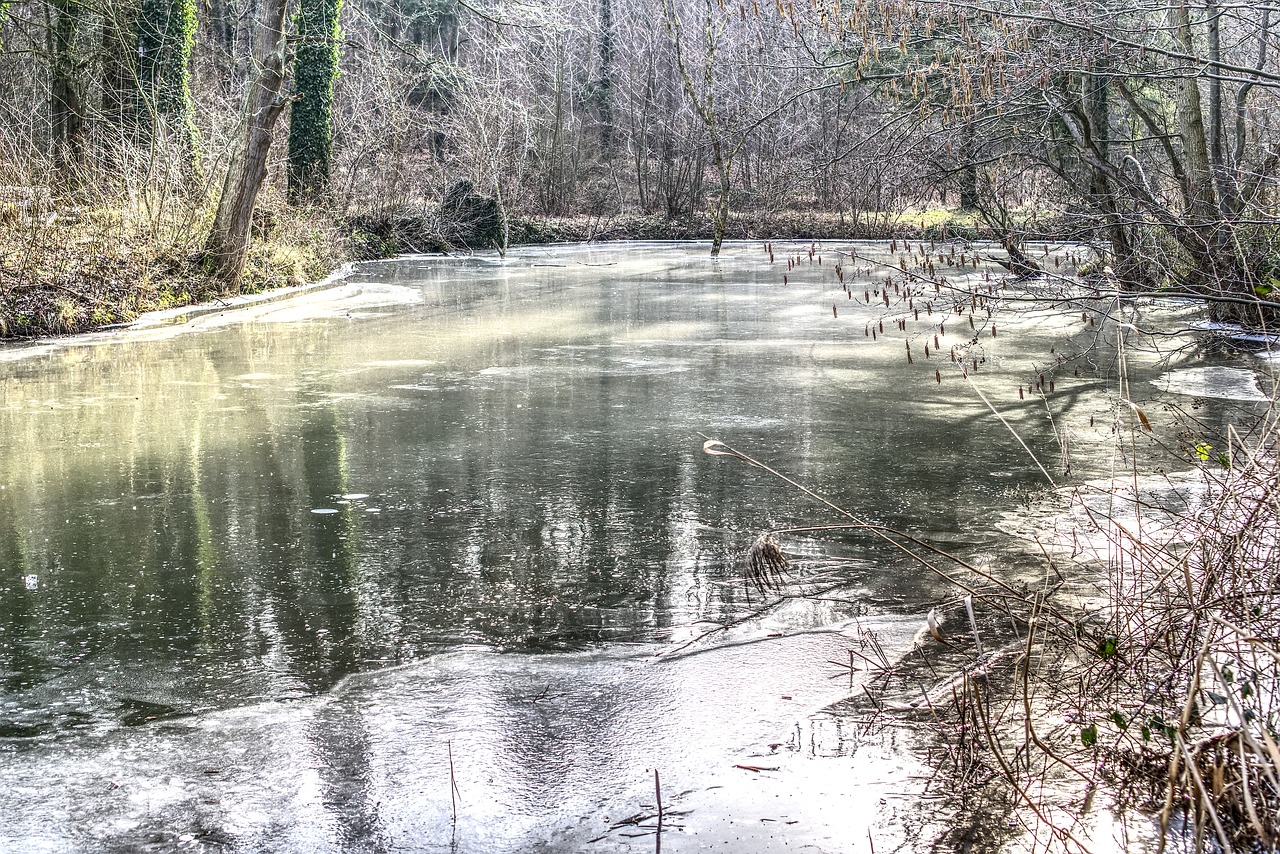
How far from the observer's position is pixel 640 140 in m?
45.4

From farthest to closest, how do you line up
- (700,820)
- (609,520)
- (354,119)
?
1. (354,119)
2. (609,520)
3. (700,820)

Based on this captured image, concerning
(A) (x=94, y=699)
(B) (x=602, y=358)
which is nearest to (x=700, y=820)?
(A) (x=94, y=699)

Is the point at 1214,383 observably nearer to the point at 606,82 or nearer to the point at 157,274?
the point at 157,274

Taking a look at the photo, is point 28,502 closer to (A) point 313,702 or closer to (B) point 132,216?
(A) point 313,702

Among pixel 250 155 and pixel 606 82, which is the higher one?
pixel 606 82

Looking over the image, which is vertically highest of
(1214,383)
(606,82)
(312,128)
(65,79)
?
(606,82)

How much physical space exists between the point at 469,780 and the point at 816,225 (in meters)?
38.3

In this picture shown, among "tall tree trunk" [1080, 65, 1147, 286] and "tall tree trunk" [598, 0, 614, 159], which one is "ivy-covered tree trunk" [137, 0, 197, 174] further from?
"tall tree trunk" [598, 0, 614, 159]

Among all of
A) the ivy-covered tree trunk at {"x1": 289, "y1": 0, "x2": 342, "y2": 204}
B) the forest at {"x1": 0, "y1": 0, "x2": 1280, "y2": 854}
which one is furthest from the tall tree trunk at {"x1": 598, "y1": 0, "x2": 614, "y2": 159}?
the forest at {"x1": 0, "y1": 0, "x2": 1280, "y2": 854}

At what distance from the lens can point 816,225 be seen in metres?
40.9

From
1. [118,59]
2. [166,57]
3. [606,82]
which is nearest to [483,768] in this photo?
[166,57]

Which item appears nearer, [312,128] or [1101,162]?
[1101,162]

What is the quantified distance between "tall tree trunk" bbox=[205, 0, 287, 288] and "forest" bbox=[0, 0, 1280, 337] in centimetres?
4

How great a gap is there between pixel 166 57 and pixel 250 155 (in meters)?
4.90
